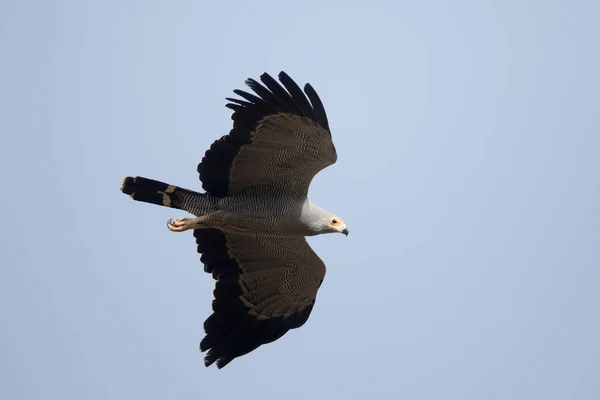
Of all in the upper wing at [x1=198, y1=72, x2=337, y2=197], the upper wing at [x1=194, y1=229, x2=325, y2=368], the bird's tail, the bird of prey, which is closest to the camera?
the upper wing at [x1=198, y1=72, x2=337, y2=197]

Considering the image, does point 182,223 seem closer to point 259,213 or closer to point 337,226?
point 259,213

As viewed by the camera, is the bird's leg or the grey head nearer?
the bird's leg

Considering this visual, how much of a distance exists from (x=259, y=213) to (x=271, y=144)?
130 centimetres

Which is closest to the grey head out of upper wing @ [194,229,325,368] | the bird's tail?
upper wing @ [194,229,325,368]

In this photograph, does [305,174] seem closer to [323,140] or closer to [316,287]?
[323,140]

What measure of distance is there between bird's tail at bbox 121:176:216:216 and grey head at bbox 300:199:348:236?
4.96 ft

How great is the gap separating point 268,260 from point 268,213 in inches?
54.0

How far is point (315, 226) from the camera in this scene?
52.1 feet

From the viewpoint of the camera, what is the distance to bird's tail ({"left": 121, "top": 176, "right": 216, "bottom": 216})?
15359 millimetres

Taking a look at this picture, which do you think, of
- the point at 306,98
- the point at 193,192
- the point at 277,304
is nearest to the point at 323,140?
the point at 306,98

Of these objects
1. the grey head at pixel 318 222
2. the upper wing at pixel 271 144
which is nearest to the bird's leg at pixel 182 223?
the upper wing at pixel 271 144

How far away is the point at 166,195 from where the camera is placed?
1552 cm

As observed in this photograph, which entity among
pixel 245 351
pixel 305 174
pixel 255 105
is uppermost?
pixel 255 105

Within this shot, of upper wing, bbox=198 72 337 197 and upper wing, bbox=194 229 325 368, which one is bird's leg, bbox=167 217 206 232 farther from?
upper wing, bbox=194 229 325 368
